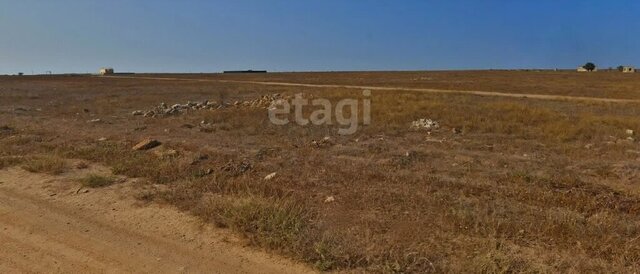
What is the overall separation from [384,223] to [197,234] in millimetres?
1960

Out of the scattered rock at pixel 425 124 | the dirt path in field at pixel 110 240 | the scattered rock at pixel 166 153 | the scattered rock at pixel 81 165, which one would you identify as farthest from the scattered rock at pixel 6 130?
the scattered rock at pixel 425 124

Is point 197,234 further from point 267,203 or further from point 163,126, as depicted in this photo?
point 163,126

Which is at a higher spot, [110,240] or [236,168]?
[236,168]

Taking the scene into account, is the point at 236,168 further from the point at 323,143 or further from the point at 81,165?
the point at 323,143

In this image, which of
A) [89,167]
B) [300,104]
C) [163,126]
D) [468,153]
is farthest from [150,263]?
[300,104]

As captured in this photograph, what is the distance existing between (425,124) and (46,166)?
1086cm

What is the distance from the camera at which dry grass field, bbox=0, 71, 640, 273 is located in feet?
14.7

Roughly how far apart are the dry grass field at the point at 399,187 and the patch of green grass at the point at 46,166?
3cm

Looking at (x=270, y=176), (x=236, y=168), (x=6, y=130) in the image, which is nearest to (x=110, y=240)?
(x=270, y=176)

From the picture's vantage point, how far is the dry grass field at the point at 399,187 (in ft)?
→ 14.7

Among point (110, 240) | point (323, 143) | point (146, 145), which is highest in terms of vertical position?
point (146, 145)

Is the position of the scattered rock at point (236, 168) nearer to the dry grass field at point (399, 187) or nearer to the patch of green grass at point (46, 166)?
the dry grass field at point (399, 187)

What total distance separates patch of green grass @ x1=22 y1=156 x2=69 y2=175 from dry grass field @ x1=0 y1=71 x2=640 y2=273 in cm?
3

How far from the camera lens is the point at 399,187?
7.11m
